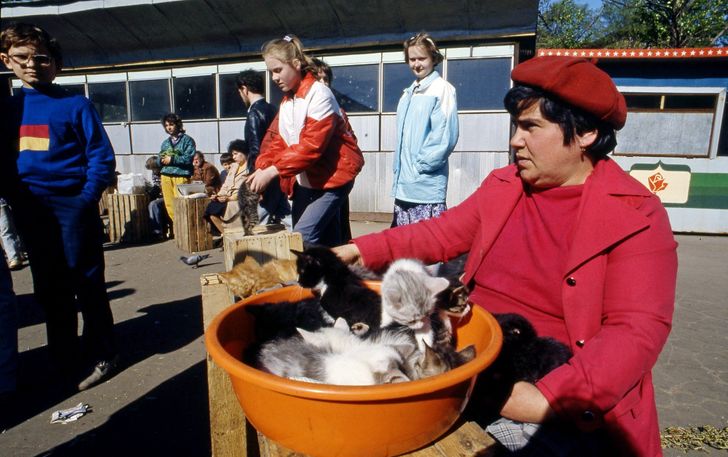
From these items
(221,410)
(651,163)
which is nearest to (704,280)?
(651,163)

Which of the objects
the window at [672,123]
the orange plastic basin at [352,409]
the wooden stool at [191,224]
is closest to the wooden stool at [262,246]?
the orange plastic basin at [352,409]

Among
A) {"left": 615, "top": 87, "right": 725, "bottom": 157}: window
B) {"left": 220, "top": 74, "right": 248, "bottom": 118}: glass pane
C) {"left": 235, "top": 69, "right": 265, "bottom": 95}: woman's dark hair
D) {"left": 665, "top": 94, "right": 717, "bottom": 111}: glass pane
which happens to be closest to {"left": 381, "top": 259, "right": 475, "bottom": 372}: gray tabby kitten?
{"left": 235, "top": 69, "right": 265, "bottom": 95}: woman's dark hair

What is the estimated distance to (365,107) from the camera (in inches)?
408

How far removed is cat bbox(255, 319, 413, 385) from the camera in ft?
4.15

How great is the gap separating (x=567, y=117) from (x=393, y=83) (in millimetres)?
8906

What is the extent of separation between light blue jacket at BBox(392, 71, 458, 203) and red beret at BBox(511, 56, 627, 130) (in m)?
2.69

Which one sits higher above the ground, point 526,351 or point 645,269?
point 645,269

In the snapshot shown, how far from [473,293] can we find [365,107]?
8934 millimetres

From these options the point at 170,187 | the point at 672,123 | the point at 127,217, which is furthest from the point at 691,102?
the point at 127,217

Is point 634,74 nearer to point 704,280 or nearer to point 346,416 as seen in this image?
point 704,280

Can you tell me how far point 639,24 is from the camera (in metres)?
22.4

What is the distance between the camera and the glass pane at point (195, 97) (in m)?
11.4

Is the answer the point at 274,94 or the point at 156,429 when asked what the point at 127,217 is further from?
the point at 156,429

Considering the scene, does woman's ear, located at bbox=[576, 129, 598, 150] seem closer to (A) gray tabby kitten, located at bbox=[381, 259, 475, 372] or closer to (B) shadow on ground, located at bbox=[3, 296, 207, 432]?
(A) gray tabby kitten, located at bbox=[381, 259, 475, 372]
